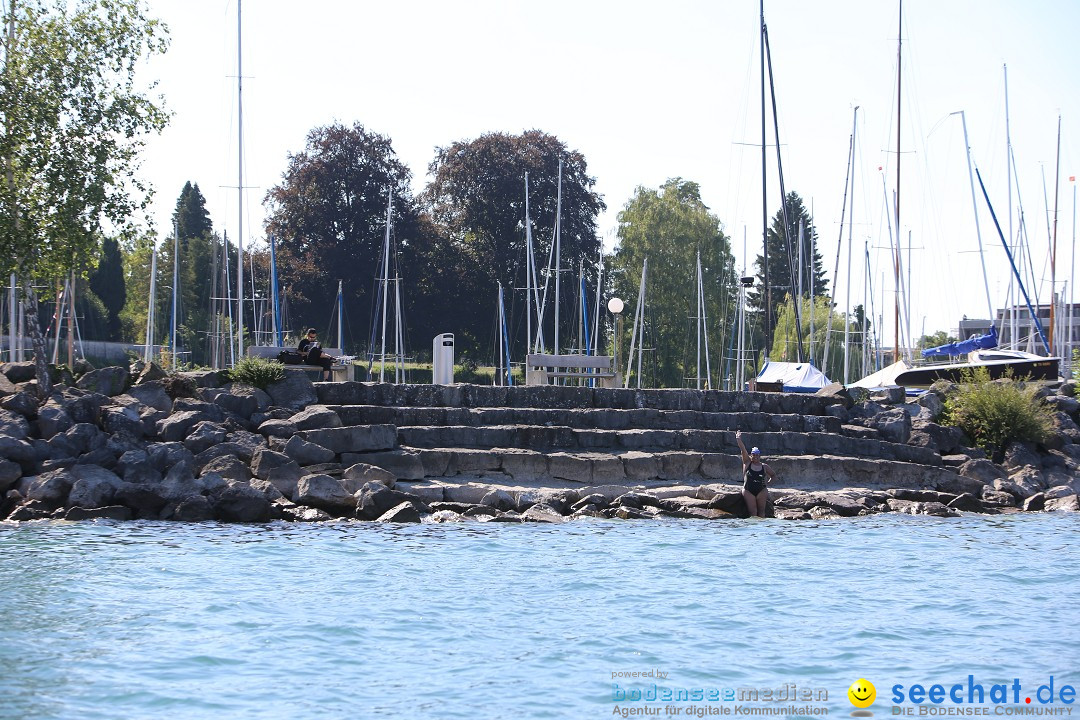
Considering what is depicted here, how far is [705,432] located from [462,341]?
3155cm

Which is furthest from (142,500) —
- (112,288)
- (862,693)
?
(112,288)

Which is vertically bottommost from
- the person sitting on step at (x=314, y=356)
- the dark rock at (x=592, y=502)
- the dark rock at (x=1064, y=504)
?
the dark rock at (x=1064, y=504)

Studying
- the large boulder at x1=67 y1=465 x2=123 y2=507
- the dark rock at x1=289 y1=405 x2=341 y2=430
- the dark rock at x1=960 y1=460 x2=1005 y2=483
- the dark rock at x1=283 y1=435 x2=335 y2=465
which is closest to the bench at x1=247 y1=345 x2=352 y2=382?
the dark rock at x1=289 y1=405 x2=341 y2=430

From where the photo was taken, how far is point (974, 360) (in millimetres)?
32125

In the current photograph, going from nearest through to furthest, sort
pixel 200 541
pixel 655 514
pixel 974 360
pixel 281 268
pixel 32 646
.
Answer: pixel 32 646, pixel 200 541, pixel 655 514, pixel 974 360, pixel 281 268

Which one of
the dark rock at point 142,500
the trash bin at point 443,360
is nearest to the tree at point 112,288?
the trash bin at point 443,360

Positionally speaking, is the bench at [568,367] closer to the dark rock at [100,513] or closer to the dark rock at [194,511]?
the dark rock at [194,511]

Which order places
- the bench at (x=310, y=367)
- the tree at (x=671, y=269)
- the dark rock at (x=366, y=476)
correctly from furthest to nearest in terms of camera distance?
the tree at (x=671, y=269) < the bench at (x=310, y=367) < the dark rock at (x=366, y=476)

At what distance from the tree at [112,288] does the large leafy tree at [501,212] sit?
20.8 meters

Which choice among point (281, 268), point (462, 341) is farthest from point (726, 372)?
point (281, 268)

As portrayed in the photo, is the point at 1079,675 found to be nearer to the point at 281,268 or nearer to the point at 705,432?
the point at 705,432

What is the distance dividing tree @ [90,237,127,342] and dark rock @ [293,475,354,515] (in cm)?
4835

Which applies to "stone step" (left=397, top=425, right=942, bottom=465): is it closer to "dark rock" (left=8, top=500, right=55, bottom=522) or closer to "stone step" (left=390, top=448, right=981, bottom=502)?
"stone step" (left=390, top=448, right=981, bottom=502)

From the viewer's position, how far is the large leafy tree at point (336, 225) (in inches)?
1964
